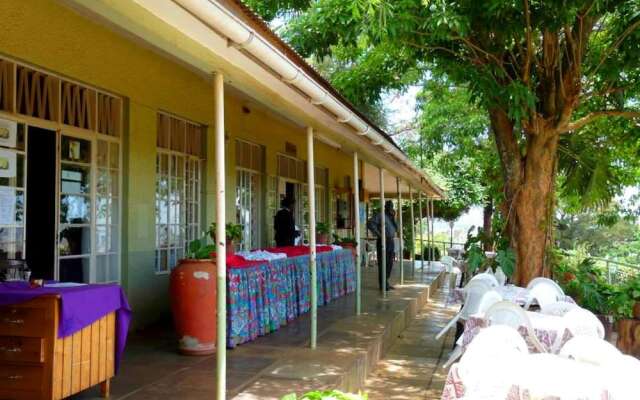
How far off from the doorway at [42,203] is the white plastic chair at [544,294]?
4707mm

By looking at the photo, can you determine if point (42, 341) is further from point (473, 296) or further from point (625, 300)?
point (625, 300)

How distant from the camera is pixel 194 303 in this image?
17.7 feet

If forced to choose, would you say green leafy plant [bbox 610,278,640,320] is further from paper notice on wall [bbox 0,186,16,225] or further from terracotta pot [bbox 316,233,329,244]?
paper notice on wall [bbox 0,186,16,225]

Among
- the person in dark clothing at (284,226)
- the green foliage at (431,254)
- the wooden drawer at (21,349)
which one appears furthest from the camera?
the green foliage at (431,254)

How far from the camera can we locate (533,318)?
16.4 ft

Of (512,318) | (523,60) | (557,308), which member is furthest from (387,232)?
(512,318)

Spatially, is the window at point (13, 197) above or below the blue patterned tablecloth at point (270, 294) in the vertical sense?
above

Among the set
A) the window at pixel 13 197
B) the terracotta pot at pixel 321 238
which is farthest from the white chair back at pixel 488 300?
the terracotta pot at pixel 321 238

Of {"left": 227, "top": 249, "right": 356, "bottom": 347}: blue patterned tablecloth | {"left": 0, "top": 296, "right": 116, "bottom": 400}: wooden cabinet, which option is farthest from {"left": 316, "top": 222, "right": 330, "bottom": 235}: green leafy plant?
{"left": 0, "top": 296, "right": 116, "bottom": 400}: wooden cabinet

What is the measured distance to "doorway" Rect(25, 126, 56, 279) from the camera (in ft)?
18.0

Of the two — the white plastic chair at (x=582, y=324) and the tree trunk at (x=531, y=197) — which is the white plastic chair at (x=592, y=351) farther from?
the tree trunk at (x=531, y=197)

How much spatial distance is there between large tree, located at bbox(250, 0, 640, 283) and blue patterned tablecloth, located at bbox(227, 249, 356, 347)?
274 cm

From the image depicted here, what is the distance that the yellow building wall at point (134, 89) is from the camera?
516 centimetres

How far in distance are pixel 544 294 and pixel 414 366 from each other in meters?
1.63
